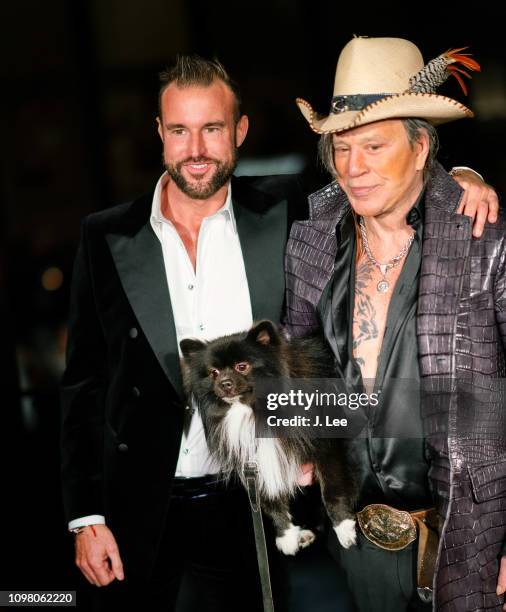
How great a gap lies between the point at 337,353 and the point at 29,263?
5.51ft

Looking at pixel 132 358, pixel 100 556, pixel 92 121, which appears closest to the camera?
pixel 132 358

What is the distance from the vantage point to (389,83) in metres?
2.41

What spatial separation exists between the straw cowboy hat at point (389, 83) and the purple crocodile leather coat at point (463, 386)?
0.24 metres

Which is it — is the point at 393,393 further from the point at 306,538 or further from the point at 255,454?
the point at 306,538

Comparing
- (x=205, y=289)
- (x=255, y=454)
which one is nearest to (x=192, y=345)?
(x=205, y=289)

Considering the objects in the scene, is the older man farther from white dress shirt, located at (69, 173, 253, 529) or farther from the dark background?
the dark background

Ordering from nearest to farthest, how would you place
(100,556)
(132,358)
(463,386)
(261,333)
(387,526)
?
(463,386) → (387,526) → (261,333) → (132,358) → (100,556)

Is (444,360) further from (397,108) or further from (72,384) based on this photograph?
(72,384)

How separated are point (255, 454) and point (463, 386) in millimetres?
724

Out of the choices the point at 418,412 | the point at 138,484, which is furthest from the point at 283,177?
the point at 138,484

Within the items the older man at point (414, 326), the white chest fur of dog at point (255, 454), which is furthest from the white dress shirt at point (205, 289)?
the older man at point (414, 326)

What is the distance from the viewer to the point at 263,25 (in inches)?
127

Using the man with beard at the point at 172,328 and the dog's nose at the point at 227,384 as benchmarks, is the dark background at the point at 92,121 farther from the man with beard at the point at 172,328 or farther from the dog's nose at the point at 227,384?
the dog's nose at the point at 227,384

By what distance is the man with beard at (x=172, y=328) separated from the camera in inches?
105
